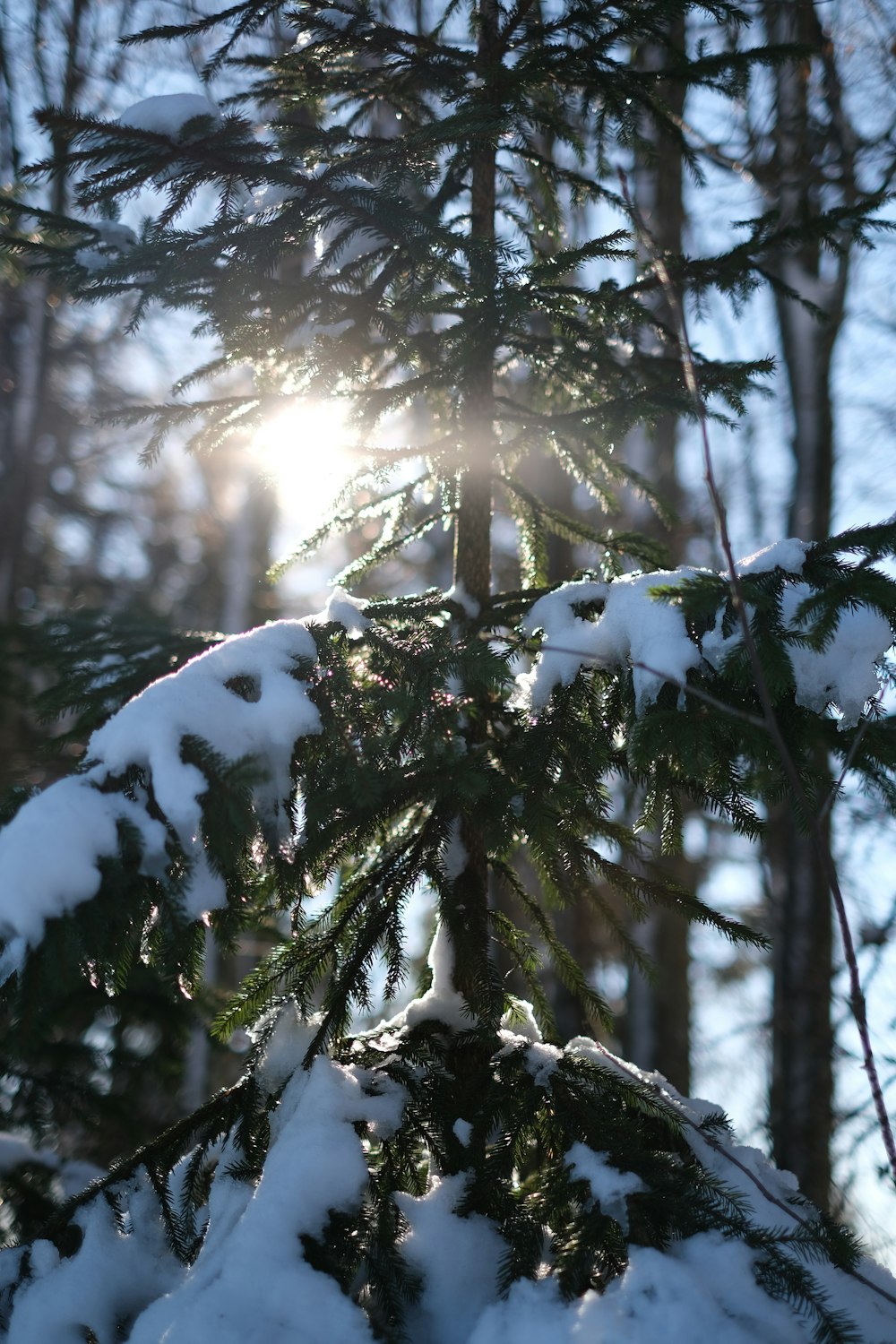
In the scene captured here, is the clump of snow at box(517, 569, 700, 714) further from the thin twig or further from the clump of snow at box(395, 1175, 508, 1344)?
the clump of snow at box(395, 1175, 508, 1344)

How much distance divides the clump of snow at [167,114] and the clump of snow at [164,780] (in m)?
1.66

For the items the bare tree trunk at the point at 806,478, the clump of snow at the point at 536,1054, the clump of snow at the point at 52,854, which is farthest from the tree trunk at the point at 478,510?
the bare tree trunk at the point at 806,478

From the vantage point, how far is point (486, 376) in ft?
10.5

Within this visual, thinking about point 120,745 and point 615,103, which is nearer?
point 120,745

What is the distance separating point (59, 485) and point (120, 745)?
426 inches

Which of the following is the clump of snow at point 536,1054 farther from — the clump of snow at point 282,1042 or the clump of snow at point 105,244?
the clump of snow at point 105,244

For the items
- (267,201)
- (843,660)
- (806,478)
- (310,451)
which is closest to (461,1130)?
(843,660)

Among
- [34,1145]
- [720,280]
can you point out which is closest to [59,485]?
[34,1145]

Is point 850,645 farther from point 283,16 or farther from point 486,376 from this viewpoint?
point 283,16

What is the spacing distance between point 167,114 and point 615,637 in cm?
217

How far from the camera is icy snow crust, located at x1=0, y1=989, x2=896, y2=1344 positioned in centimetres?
181

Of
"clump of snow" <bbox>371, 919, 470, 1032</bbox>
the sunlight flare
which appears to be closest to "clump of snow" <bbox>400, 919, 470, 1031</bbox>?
"clump of snow" <bbox>371, 919, 470, 1032</bbox>

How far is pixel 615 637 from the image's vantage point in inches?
87.8

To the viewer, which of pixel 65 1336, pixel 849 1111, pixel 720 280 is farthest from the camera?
pixel 849 1111
